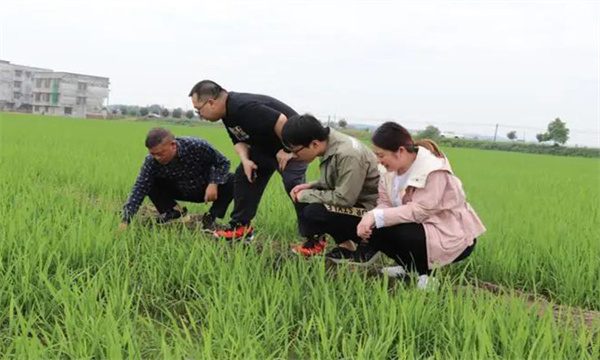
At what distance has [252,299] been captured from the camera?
173 centimetres

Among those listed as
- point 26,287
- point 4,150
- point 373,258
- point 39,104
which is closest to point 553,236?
point 373,258

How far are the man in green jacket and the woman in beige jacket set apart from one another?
0.82 feet

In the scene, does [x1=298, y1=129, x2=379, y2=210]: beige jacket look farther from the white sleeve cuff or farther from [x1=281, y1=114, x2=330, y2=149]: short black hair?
the white sleeve cuff

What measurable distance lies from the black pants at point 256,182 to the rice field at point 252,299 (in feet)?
0.70

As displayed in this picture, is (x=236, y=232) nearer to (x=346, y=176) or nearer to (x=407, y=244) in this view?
(x=346, y=176)

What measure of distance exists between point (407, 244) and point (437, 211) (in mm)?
200

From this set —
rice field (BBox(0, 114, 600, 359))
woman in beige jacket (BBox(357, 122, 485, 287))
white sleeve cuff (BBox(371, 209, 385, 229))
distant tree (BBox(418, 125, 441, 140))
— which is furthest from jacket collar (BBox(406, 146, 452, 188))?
distant tree (BBox(418, 125, 441, 140))

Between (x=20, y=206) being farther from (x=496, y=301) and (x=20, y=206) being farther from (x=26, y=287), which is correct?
(x=496, y=301)

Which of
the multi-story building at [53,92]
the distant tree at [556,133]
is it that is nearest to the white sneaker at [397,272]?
the distant tree at [556,133]

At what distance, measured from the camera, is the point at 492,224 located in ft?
11.5

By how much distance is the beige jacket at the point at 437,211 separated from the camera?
6.85 ft

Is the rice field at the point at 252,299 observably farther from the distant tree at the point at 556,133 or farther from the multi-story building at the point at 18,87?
the multi-story building at the point at 18,87

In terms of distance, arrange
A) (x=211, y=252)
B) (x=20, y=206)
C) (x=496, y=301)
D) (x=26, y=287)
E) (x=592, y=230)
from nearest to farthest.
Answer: (x=26, y=287) → (x=496, y=301) → (x=211, y=252) → (x=20, y=206) → (x=592, y=230)

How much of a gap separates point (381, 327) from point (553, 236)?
74.7 inches
